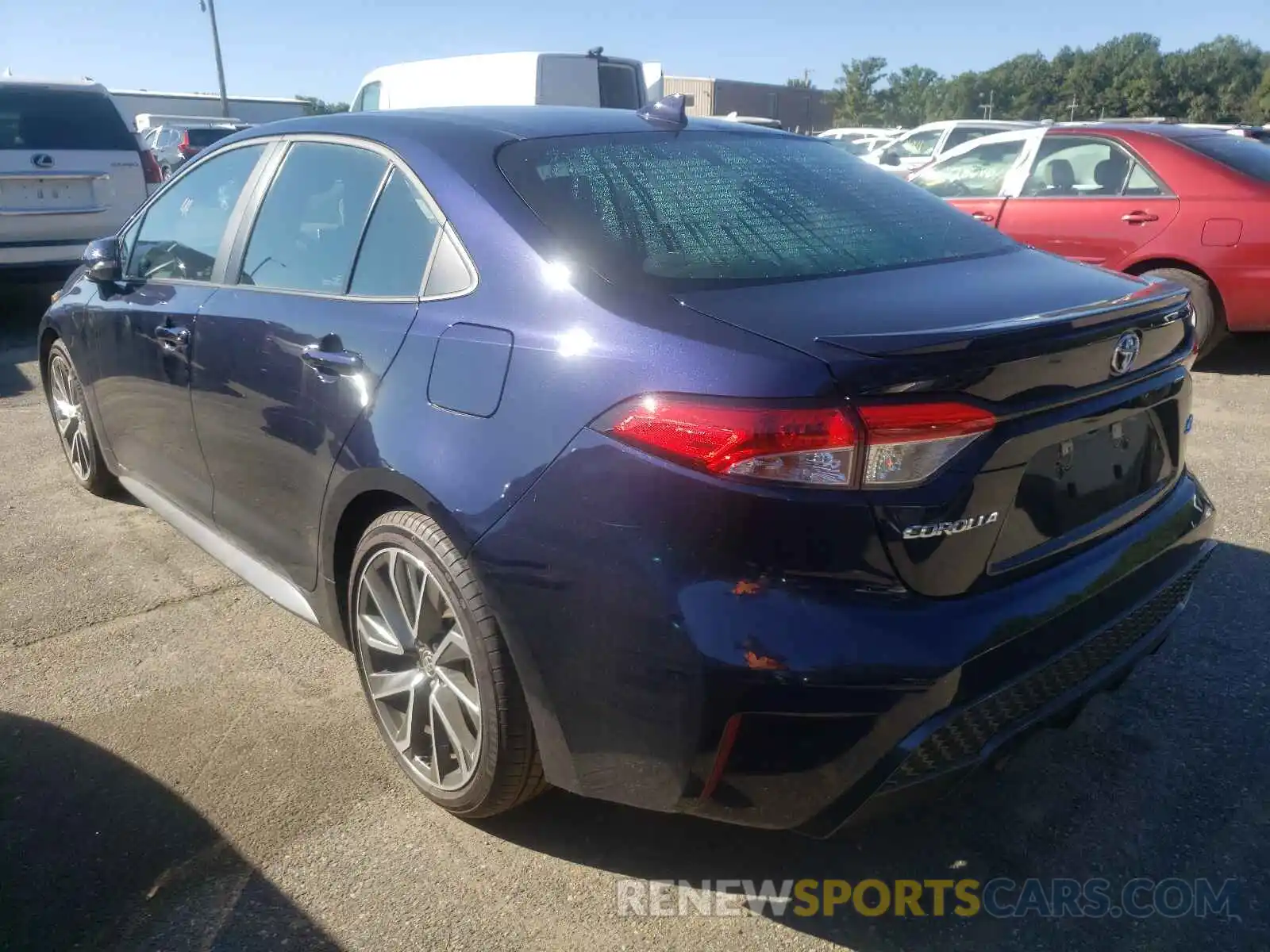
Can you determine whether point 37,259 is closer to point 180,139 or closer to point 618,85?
point 618,85

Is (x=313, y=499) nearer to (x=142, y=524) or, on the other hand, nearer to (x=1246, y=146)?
(x=142, y=524)

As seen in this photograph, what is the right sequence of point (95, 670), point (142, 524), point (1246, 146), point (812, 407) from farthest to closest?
point (1246, 146)
point (142, 524)
point (95, 670)
point (812, 407)

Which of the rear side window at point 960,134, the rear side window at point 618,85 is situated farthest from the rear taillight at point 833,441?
the rear side window at point 960,134

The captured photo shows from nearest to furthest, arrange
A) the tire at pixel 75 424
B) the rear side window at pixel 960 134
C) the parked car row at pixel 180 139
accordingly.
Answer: the tire at pixel 75 424 < the rear side window at pixel 960 134 < the parked car row at pixel 180 139

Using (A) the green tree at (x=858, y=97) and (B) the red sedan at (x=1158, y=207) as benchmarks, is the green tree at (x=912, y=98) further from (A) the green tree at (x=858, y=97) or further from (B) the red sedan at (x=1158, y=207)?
(B) the red sedan at (x=1158, y=207)

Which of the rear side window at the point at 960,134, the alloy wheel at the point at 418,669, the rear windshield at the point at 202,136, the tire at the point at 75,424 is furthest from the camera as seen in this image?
the rear windshield at the point at 202,136

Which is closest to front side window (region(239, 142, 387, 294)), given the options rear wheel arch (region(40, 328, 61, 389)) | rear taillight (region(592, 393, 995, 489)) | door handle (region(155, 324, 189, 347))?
door handle (region(155, 324, 189, 347))

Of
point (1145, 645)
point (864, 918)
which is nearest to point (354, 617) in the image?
point (864, 918)

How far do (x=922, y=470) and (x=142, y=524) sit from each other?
12.2 feet

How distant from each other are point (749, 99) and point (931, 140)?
38597mm

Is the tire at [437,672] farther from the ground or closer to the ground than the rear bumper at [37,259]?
farther from the ground

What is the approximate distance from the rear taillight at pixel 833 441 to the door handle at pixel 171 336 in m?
2.12

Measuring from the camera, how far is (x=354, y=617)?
275 cm

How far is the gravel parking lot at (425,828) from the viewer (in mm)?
2215
